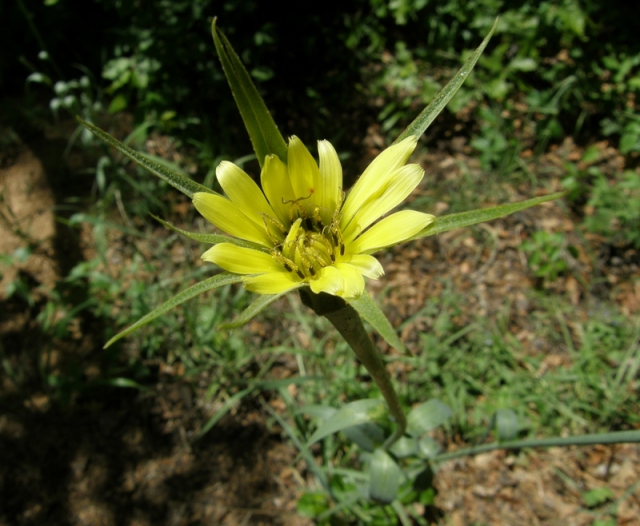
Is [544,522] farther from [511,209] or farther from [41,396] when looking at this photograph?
[41,396]

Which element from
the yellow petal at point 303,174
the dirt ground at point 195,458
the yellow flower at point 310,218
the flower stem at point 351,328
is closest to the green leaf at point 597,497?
the dirt ground at point 195,458

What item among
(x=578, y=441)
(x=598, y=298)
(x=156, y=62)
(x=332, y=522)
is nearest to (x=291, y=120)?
(x=156, y=62)

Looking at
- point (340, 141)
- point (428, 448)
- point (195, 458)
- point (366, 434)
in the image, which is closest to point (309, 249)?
point (366, 434)

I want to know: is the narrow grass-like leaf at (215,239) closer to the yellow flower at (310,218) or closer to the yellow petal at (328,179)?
the yellow flower at (310,218)

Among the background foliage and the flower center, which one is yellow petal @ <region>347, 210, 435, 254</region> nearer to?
the flower center

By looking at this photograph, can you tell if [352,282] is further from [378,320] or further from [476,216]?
[476,216]

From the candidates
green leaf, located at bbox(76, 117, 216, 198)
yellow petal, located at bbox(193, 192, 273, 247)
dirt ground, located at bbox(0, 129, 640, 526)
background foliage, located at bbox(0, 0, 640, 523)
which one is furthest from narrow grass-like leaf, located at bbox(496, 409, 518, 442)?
green leaf, located at bbox(76, 117, 216, 198)
